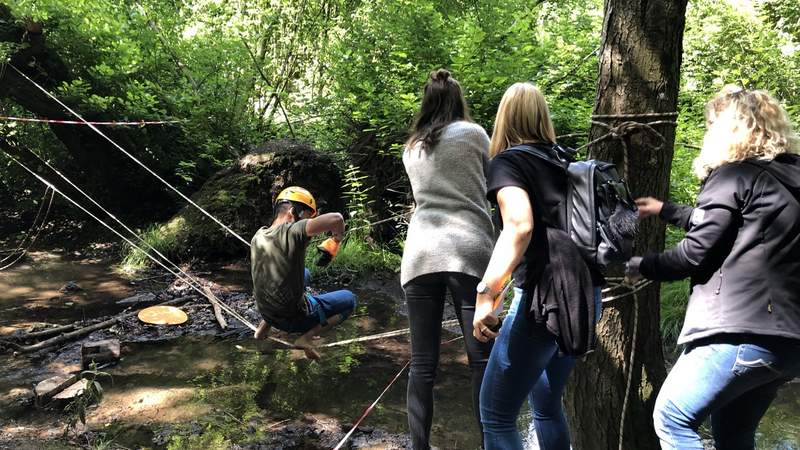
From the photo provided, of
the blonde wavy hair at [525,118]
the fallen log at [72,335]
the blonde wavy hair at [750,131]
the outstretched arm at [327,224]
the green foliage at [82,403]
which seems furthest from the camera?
the fallen log at [72,335]

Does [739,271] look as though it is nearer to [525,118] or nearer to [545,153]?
[545,153]

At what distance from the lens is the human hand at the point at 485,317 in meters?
2.16

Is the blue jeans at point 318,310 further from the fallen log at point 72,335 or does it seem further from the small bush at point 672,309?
the small bush at point 672,309

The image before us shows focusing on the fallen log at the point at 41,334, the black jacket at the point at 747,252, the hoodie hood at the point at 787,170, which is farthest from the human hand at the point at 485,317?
the fallen log at the point at 41,334

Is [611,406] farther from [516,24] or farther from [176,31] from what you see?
[176,31]

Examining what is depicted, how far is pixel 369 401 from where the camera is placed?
179 inches

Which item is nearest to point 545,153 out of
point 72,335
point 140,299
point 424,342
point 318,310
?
point 424,342

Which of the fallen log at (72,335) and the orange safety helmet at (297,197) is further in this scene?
the fallen log at (72,335)

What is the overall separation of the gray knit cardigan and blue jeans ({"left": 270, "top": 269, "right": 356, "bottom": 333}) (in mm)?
1519

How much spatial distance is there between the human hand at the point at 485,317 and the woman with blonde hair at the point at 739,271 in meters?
0.55

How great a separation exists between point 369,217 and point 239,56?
3.81 m

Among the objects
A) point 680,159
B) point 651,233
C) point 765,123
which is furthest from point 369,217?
point 765,123

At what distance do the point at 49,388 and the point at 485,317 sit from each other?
145 inches

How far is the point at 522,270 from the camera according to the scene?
2.16 m
